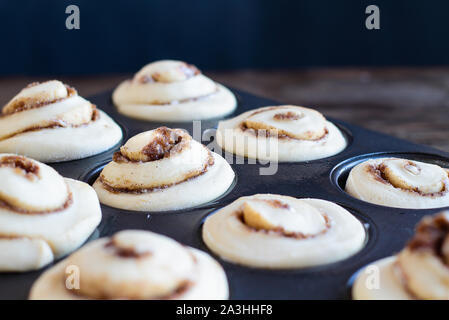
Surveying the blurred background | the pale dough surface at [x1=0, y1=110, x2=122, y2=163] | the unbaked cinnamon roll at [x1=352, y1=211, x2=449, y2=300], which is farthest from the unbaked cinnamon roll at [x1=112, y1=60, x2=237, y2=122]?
the blurred background

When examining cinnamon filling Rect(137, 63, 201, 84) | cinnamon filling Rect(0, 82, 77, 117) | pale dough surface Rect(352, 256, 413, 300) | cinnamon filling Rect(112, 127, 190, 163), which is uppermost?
cinnamon filling Rect(137, 63, 201, 84)

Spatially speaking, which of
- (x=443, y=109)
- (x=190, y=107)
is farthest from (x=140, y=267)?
(x=443, y=109)

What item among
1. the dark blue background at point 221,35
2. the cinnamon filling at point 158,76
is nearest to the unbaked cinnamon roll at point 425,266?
the cinnamon filling at point 158,76

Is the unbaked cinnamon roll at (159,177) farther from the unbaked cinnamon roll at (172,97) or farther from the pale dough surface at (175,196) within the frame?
the unbaked cinnamon roll at (172,97)

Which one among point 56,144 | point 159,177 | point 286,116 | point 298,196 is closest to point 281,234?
→ point 298,196

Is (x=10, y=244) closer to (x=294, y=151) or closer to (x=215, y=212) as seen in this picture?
(x=215, y=212)

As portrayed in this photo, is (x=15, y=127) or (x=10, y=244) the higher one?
(x=15, y=127)

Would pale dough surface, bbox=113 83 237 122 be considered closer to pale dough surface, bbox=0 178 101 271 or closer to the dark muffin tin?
the dark muffin tin
